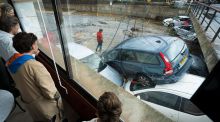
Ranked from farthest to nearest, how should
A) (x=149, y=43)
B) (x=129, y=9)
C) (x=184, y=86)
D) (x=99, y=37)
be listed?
(x=99, y=37), (x=149, y=43), (x=129, y=9), (x=184, y=86)

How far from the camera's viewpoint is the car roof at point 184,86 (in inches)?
73.3

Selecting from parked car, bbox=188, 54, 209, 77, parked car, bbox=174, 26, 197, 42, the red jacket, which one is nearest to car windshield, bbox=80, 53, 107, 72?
the red jacket

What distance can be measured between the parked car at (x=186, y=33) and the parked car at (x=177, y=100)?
2.98 feet

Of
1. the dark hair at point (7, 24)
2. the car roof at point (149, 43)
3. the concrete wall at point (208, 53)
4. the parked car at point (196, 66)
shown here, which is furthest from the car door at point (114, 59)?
the dark hair at point (7, 24)

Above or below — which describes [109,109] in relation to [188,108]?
above

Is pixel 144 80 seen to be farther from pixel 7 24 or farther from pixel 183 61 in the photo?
pixel 7 24

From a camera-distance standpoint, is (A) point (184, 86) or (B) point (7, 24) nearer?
(B) point (7, 24)

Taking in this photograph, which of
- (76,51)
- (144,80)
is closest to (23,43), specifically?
(76,51)

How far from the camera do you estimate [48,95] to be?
101 centimetres

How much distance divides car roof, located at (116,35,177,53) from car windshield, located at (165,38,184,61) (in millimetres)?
68

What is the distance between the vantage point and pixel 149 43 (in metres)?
2.74

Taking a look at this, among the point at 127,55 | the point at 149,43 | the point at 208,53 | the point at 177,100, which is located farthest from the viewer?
the point at 127,55

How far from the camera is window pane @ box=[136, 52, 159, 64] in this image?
2578 millimetres

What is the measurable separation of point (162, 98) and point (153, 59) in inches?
35.0
